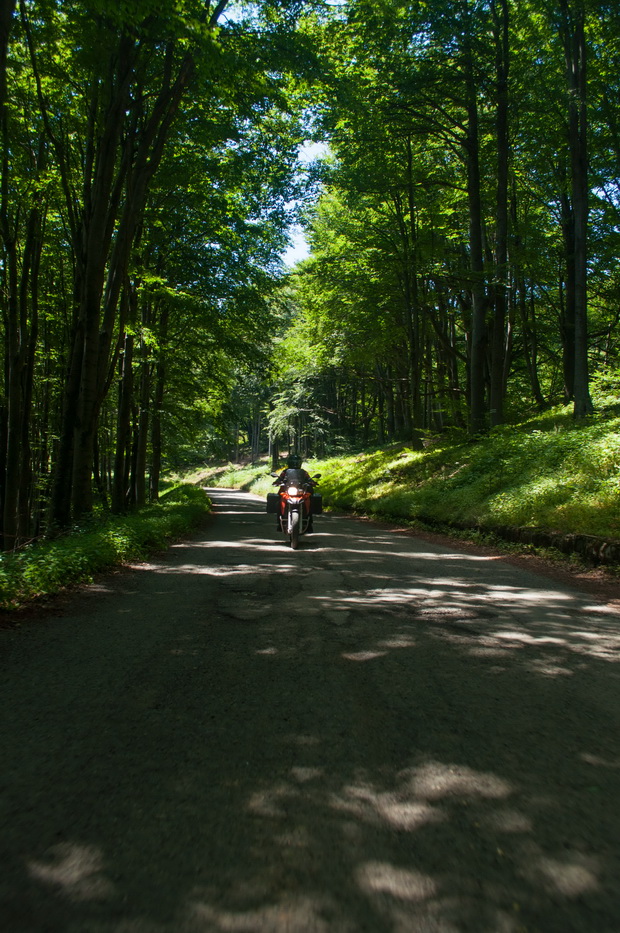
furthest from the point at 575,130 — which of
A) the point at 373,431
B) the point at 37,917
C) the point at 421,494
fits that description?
the point at 373,431

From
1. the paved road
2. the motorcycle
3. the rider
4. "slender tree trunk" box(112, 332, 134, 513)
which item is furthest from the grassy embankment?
"slender tree trunk" box(112, 332, 134, 513)

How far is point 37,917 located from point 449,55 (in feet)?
62.5

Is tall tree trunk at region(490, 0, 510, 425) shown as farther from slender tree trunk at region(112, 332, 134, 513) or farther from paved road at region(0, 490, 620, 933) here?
paved road at region(0, 490, 620, 933)

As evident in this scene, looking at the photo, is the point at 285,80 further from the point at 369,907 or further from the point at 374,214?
the point at 369,907

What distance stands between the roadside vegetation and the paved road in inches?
196

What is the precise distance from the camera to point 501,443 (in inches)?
603

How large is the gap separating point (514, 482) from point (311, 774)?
11179mm

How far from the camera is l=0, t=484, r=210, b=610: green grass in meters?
5.90

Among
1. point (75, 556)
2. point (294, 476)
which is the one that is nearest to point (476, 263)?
point (294, 476)

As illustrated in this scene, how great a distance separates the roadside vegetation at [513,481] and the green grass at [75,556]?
6.90 metres

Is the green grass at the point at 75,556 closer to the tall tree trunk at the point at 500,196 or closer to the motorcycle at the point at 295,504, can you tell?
the motorcycle at the point at 295,504

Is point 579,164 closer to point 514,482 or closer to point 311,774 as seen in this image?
point 514,482

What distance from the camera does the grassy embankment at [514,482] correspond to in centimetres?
955

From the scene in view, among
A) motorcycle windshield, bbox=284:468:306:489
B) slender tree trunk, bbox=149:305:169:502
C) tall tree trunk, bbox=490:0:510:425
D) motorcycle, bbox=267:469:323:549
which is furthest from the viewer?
slender tree trunk, bbox=149:305:169:502
